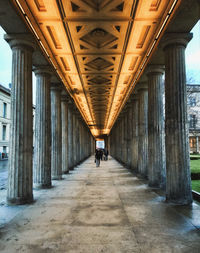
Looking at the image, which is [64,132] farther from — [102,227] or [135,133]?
[102,227]

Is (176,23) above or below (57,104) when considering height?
above

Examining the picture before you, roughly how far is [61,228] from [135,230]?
1.67 metres

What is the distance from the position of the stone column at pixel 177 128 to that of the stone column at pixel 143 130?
5.46 meters

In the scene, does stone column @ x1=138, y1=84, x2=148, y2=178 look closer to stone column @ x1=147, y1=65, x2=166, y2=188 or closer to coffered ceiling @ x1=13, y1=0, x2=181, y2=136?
coffered ceiling @ x1=13, y1=0, x2=181, y2=136

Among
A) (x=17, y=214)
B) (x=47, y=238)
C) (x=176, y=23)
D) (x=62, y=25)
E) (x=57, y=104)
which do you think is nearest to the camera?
(x=47, y=238)

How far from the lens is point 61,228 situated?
5.22 metres

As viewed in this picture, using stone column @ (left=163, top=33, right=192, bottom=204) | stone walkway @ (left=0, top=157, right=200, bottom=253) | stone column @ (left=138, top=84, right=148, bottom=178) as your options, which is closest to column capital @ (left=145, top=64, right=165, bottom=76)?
stone column @ (left=163, top=33, right=192, bottom=204)

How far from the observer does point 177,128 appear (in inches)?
300

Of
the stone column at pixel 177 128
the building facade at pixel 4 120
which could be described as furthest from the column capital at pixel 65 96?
the building facade at pixel 4 120

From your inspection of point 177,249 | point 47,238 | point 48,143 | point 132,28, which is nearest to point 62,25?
point 132,28

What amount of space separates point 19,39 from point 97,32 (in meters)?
2.85

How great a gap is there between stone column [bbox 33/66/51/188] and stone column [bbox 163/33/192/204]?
5553mm

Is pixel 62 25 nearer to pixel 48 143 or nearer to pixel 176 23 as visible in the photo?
pixel 176 23

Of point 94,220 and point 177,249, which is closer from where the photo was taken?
point 177,249
